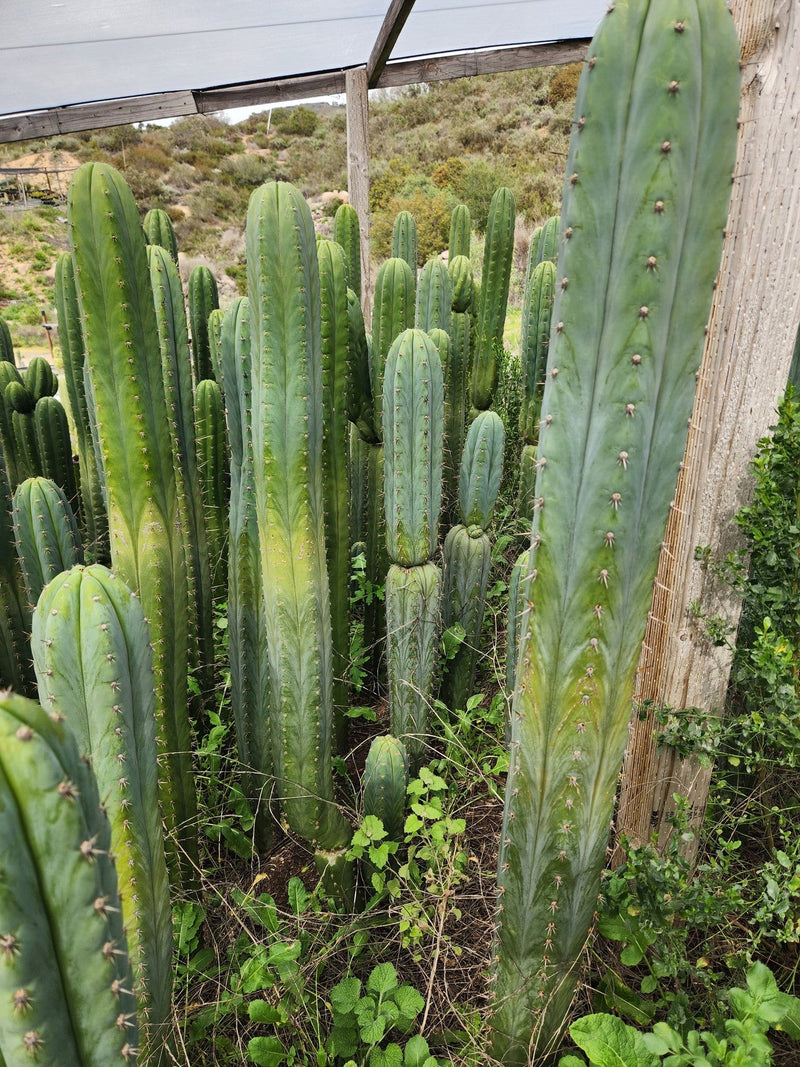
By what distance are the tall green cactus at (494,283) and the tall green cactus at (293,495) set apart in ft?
9.75

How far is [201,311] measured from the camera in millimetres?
4137

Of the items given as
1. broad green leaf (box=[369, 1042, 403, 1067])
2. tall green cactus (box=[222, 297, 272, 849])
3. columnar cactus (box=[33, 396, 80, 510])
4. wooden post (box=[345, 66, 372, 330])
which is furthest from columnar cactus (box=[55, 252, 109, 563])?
wooden post (box=[345, 66, 372, 330])

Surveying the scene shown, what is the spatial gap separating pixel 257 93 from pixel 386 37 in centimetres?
172

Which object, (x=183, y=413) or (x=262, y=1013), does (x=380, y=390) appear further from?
(x=262, y=1013)

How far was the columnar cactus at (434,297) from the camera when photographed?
148 inches

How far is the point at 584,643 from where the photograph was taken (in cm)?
134

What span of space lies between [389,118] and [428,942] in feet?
88.2

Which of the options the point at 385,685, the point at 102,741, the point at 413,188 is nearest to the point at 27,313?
the point at 413,188

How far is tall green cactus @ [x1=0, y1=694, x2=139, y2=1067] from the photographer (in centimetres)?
79

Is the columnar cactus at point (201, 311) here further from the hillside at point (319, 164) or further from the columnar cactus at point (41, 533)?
the hillside at point (319, 164)

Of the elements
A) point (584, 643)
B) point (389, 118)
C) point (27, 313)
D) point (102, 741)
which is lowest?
point (102, 741)

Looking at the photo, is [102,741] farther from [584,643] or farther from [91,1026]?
[584,643]

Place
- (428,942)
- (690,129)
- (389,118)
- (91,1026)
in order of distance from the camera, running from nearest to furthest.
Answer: (91,1026), (690,129), (428,942), (389,118)

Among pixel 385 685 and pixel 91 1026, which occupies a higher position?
pixel 91 1026
